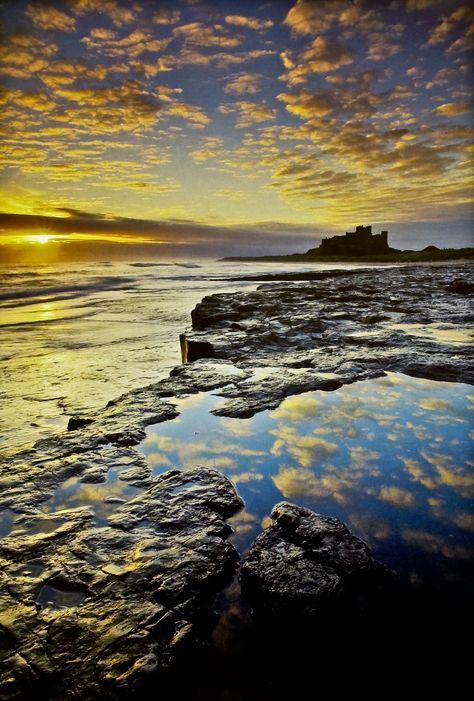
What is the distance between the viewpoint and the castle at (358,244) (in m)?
97.8

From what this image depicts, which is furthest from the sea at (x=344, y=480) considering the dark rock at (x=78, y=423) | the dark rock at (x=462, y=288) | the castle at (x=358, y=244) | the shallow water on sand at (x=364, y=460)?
the castle at (x=358, y=244)

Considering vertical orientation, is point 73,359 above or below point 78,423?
below

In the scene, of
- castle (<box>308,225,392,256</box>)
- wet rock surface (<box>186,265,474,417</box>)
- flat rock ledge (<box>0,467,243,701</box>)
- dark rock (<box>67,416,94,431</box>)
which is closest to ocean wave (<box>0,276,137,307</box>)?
wet rock surface (<box>186,265,474,417</box>)

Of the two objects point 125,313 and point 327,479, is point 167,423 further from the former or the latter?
point 125,313

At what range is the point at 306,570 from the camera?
181 centimetres

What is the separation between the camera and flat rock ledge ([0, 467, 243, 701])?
1427 millimetres

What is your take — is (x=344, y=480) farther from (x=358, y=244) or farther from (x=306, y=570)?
(x=358, y=244)

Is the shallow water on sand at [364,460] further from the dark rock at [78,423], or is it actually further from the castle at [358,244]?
the castle at [358,244]

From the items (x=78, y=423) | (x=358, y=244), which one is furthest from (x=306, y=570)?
(x=358, y=244)

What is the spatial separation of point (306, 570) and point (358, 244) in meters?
108

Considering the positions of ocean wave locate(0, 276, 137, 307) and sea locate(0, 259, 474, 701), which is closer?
sea locate(0, 259, 474, 701)

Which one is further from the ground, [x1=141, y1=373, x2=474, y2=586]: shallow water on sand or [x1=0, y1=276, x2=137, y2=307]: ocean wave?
[x1=0, y1=276, x2=137, y2=307]: ocean wave

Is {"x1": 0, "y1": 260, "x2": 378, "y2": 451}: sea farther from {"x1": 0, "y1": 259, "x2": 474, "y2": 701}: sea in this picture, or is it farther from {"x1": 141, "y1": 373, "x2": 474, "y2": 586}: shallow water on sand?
{"x1": 141, "y1": 373, "x2": 474, "y2": 586}: shallow water on sand

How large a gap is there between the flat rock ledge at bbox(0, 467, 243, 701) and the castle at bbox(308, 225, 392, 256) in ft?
331
